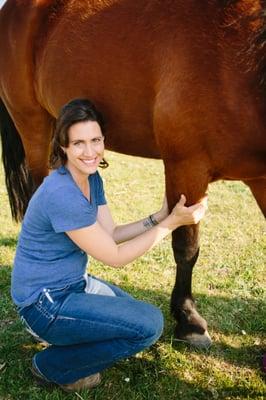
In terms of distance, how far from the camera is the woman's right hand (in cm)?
207

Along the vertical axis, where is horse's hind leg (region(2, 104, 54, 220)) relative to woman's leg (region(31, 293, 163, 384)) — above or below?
above

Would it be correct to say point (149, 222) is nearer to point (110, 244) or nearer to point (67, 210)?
point (110, 244)

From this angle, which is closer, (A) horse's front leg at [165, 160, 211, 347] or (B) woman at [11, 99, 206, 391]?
(B) woman at [11, 99, 206, 391]

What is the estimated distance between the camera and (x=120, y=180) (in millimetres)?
5414

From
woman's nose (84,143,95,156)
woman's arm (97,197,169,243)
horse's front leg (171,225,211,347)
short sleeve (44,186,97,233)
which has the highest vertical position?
woman's nose (84,143,95,156)

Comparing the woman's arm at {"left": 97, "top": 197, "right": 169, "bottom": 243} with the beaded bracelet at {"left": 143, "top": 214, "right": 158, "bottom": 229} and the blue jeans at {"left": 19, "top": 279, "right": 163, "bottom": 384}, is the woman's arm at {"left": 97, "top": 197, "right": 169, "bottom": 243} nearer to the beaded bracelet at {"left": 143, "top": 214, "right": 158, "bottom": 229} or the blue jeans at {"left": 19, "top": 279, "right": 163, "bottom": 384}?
the beaded bracelet at {"left": 143, "top": 214, "right": 158, "bottom": 229}

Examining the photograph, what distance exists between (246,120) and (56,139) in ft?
2.72

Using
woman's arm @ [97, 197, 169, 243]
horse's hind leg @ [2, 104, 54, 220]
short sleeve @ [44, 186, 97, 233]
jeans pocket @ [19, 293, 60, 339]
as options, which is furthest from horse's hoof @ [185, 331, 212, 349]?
horse's hind leg @ [2, 104, 54, 220]

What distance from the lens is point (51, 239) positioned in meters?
1.98

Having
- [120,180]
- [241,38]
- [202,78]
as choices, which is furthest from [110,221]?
[120,180]

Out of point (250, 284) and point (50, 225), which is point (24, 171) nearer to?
point (50, 225)

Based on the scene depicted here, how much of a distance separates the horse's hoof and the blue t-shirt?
79 cm

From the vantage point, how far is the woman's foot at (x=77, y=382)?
6.91 ft

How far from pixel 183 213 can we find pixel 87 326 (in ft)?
2.18
